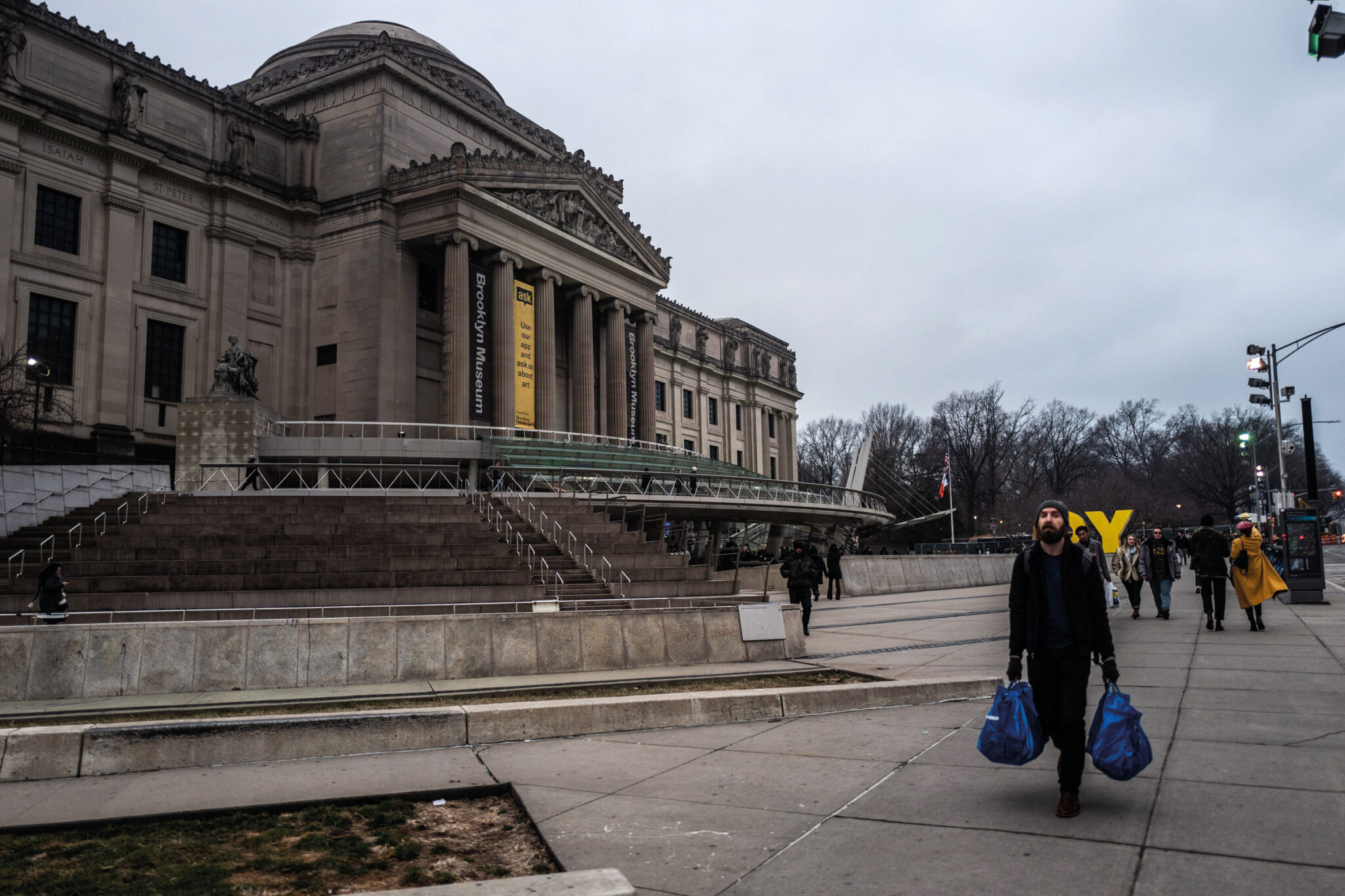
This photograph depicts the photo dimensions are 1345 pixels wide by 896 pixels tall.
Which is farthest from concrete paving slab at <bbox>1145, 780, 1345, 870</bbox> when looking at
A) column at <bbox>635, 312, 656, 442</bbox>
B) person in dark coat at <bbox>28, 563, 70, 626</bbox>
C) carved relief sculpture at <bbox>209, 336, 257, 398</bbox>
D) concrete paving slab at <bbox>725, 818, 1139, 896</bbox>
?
column at <bbox>635, 312, 656, 442</bbox>

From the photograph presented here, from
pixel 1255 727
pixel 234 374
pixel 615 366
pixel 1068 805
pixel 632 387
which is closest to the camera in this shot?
pixel 1068 805

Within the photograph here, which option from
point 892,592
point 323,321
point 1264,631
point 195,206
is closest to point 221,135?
point 195,206

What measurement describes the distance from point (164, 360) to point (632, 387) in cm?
2294

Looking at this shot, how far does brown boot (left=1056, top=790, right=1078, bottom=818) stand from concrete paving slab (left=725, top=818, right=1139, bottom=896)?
0.41 meters

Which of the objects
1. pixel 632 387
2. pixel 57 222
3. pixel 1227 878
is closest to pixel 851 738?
pixel 1227 878

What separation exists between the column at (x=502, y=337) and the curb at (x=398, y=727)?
33049 millimetres

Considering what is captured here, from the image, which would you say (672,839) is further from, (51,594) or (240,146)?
(240,146)

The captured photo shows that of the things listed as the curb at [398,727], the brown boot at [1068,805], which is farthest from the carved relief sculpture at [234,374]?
the brown boot at [1068,805]

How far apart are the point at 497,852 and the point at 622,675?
6229mm

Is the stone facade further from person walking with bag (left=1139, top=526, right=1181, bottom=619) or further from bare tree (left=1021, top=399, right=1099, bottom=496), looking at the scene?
bare tree (left=1021, top=399, right=1099, bottom=496)

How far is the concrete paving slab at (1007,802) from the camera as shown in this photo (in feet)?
16.8

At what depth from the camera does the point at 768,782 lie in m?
6.45

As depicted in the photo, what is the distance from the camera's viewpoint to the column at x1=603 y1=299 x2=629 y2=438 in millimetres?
50125

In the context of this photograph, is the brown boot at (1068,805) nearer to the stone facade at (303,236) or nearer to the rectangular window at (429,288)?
the stone facade at (303,236)
